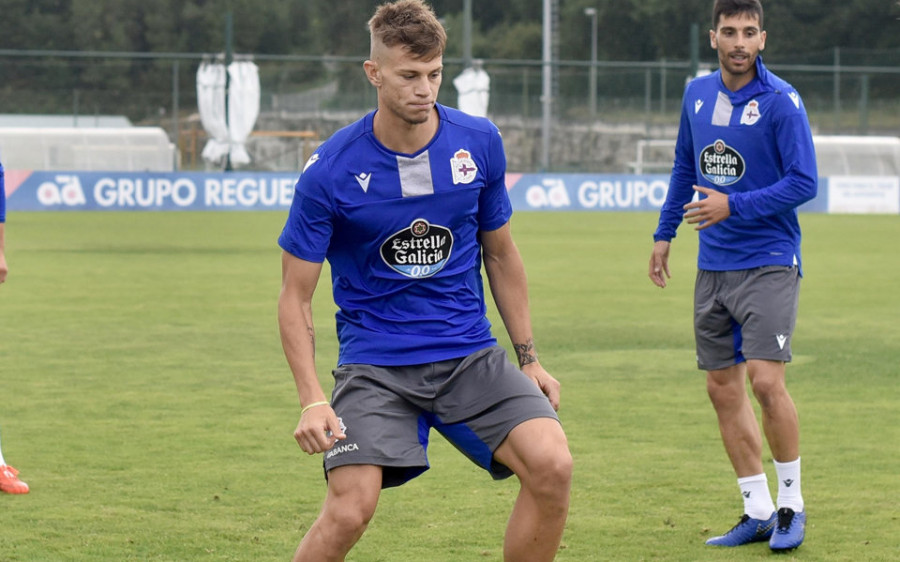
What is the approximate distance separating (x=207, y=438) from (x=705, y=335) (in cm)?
324

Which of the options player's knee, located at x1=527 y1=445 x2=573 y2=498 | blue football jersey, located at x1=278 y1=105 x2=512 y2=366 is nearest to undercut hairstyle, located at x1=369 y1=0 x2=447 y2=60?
blue football jersey, located at x1=278 y1=105 x2=512 y2=366

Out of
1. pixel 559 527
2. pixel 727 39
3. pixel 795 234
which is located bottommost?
pixel 559 527

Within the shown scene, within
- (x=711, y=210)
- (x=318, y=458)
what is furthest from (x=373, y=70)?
(x=318, y=458)

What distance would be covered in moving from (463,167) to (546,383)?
2.57 ft

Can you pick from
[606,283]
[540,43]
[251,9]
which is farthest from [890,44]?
[606,283]

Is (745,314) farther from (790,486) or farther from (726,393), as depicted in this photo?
(790,486)

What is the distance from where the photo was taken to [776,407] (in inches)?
230

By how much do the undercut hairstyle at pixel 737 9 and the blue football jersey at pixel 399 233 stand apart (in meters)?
1.73

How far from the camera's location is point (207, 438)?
8070mm

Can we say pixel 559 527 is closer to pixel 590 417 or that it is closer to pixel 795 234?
pixel 795 234

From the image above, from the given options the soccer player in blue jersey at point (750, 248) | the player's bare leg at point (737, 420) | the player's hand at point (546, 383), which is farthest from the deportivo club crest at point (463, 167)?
the player's bare leg at point (737, 420)

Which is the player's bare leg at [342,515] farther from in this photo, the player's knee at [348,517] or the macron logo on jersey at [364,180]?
the macron logo on jersey at [364,180]

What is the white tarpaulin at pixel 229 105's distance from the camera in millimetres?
34531

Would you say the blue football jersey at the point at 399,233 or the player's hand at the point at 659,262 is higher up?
the blue football jersey at the point at 399,233
